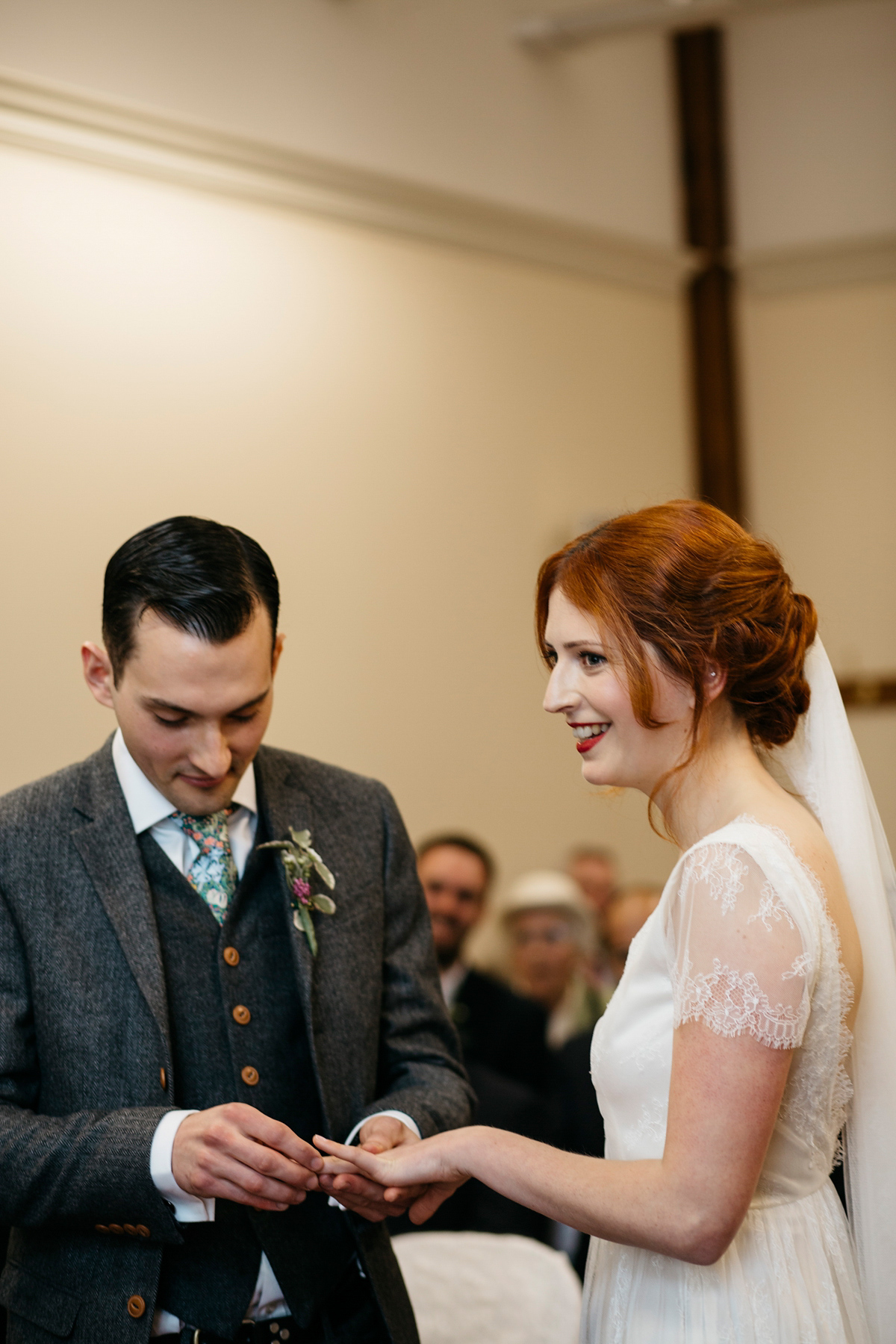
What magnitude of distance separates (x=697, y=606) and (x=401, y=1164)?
917mm

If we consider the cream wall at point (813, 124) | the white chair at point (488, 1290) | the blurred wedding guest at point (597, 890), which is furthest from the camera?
the cream wall at point (813, 124)

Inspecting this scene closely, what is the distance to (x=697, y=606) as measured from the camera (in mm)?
1840

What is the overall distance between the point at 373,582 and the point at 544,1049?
67.0 inches

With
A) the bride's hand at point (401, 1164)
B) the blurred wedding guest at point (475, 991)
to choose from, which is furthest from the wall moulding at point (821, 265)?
the bride's hand at point (401, 1164)

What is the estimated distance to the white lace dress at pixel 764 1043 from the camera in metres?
1.65

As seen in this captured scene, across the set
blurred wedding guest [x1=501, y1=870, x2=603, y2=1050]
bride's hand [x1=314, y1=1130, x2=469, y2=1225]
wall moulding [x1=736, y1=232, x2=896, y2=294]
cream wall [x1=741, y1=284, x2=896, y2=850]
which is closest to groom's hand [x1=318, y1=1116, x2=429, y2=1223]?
bride's hand [x1=314, y1=1130, x2=469, y2=1225]

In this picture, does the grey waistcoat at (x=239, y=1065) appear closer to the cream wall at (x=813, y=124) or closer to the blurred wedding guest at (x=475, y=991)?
the blurred wedding guest at (x=475, y=991)

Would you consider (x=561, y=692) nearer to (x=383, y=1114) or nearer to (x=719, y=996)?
(x=719, y=996)

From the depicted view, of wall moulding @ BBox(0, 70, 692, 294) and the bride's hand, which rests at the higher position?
wall moulding @ BBox(0, 70, 692, 294)

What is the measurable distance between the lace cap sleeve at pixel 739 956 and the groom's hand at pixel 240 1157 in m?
0.59

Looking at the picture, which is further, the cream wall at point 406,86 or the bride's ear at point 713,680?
the cream wall at point 406,86

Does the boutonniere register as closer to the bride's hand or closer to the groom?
the groom

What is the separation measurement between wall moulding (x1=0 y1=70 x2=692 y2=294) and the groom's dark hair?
1965 mm

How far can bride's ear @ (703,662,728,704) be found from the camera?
6.08ft
